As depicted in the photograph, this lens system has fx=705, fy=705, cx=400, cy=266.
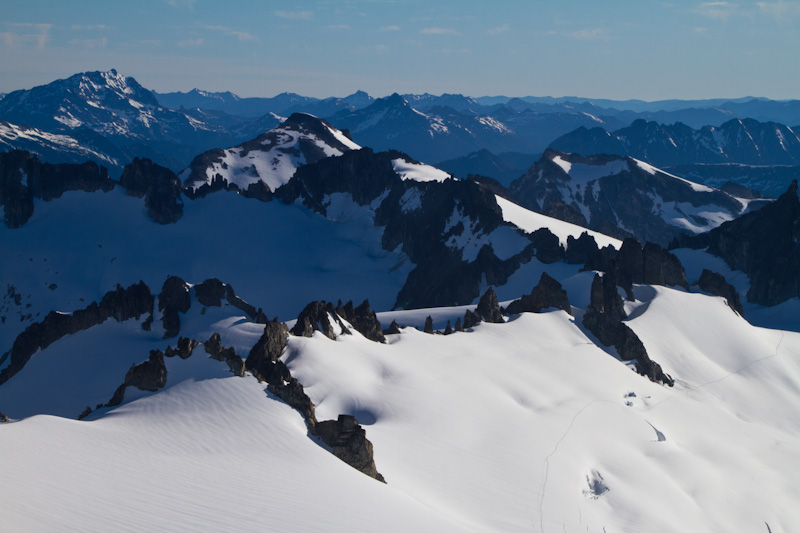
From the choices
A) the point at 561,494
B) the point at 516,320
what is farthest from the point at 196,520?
the point at 516,320

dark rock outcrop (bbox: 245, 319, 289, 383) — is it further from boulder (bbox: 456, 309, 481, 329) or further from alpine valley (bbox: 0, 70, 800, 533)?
boulder (bbox: 456, 309, 481, 329)

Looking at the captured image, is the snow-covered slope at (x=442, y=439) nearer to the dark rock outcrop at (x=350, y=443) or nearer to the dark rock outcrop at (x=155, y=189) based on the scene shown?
the dark rock outcrop at (x=350, y=443)

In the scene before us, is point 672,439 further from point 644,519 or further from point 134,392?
point 134,392

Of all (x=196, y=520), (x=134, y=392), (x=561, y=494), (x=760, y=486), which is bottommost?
(x=760, y=486)

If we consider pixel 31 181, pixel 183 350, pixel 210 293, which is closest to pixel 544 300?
pixel 210 293

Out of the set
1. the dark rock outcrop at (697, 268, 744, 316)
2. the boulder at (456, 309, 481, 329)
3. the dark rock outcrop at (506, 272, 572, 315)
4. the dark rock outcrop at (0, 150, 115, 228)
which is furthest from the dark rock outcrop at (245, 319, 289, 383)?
the dark rock outcrop at (0, 150, 115, 228)

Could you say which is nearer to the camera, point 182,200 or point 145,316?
point 145,316

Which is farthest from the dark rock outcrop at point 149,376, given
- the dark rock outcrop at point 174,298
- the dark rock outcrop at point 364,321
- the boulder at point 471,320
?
the dark rock outcrop at point 174,298
